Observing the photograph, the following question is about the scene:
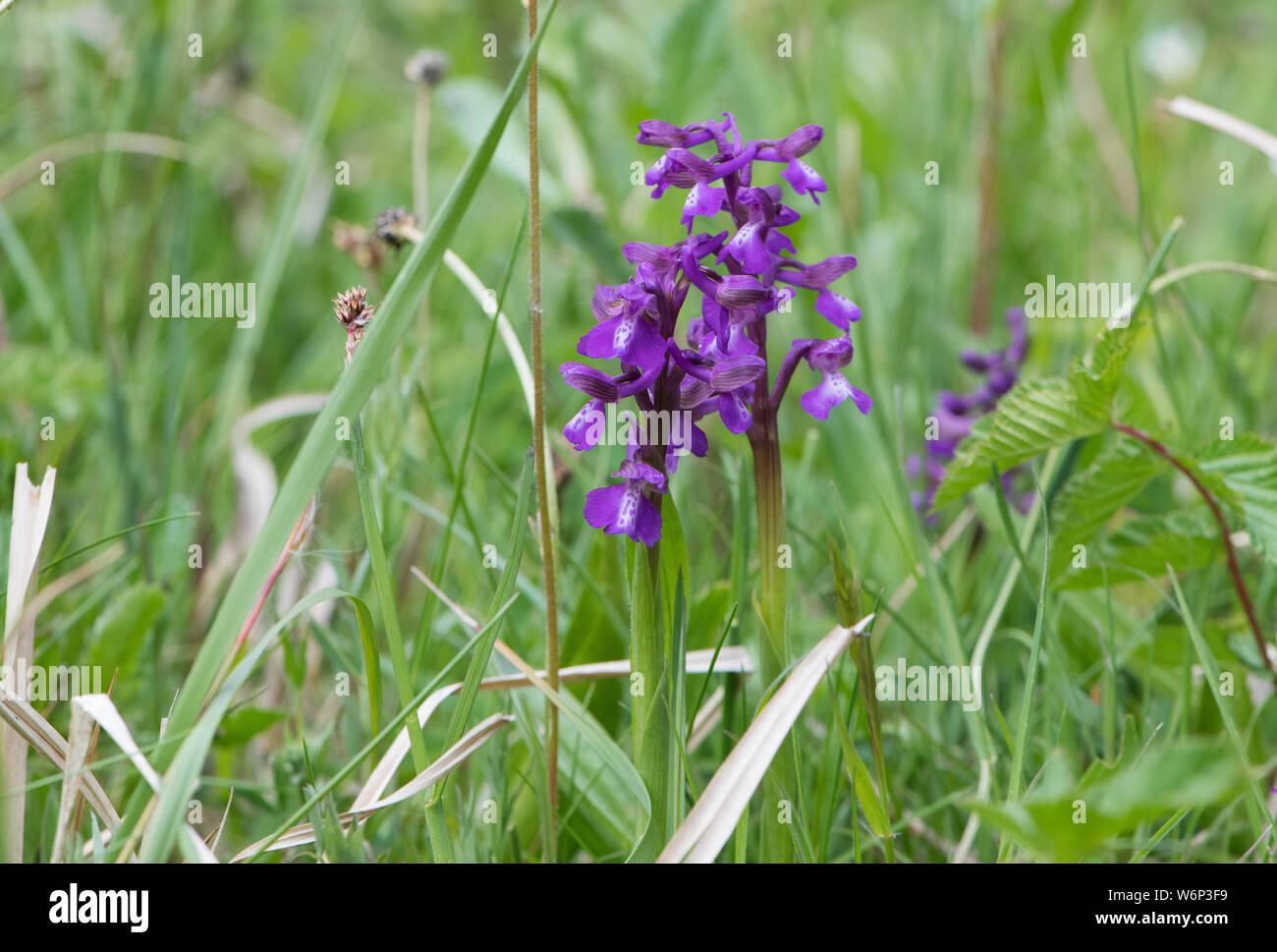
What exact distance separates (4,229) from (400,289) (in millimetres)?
1954

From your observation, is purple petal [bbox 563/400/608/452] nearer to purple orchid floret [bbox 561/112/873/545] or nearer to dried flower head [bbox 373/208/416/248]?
purple orchid floret [bbox 561/112/873/545]

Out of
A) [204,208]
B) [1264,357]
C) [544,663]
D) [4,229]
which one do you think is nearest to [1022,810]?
[544,663]

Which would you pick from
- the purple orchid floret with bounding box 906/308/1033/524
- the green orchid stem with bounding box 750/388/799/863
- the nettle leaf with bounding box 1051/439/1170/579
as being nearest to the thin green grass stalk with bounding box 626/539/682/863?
the green orchid stem with bounding box 750/388/799/863

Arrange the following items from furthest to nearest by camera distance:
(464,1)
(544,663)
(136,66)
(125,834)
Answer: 1. (464,1)
2. (136,66)
3. (544,663)
4. (125,834)

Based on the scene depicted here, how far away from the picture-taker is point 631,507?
1.11 metres

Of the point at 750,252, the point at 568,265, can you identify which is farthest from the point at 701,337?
the point at 568,265

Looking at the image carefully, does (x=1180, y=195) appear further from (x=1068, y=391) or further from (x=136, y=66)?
(x=136, y=66)

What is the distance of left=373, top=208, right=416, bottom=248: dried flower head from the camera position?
1681 millimetres

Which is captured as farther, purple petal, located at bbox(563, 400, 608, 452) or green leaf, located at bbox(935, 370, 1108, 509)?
green leaf, located at bbox(935, 370, 1108, 509)

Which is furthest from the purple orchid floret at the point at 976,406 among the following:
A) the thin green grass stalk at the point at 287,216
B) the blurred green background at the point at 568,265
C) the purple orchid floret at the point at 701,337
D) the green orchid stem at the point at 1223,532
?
the thin green grass stalk at the point at 287,216

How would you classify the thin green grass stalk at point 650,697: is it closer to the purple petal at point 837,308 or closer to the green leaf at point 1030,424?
the purple petal at point 837,308

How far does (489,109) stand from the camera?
2740 mm

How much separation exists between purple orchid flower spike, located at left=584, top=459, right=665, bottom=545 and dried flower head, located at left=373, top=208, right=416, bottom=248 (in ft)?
2.43

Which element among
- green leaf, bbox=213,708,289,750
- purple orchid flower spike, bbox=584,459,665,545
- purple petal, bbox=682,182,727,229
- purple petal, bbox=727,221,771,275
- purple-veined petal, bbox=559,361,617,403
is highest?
purple petal, bbox=682,182,727,229
